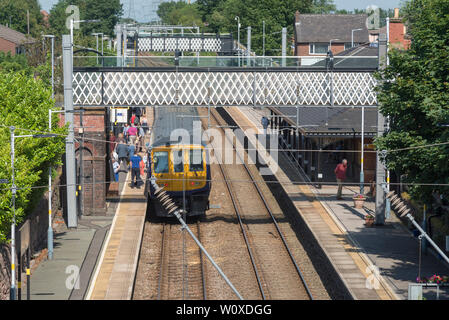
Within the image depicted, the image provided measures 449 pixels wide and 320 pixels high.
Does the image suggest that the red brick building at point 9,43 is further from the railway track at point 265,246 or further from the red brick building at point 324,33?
the railway track at point 265,246

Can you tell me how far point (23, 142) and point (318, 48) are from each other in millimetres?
56677

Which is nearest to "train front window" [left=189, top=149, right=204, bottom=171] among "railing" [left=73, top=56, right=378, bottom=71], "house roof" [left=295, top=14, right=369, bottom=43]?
"railing" [left=73, top=56, right=378, bottom=71]

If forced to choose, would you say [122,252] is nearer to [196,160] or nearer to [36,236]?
[36,236]

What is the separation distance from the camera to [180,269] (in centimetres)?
2242

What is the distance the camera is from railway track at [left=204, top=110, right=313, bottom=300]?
20328mm

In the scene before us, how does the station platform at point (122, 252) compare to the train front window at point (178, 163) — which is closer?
the station platform at point (122, 252)

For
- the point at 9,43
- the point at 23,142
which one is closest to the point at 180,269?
the point at 23,142

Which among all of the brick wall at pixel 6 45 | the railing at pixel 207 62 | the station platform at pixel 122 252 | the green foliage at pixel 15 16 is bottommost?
the station platform at pixel 122 252

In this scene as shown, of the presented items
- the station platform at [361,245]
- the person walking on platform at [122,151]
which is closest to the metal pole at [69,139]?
the person walking on platform at [122,151]

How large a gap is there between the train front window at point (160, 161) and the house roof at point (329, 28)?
45.9 m

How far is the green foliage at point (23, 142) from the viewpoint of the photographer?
1708 cm
